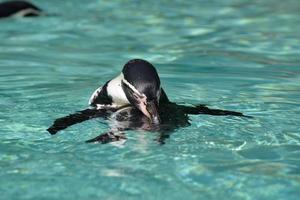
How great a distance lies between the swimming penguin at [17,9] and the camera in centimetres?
1060

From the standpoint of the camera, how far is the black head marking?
16.1ft

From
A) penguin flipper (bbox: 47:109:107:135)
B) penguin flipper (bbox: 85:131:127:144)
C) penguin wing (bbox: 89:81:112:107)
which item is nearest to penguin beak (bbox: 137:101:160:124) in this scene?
penguin flipper (bbox: 85:131:127:144)

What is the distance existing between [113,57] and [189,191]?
4.58m

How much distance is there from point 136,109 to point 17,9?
5893 millimetres

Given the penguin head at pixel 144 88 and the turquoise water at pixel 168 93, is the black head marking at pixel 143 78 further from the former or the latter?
the turquoise water at pixel 168 93

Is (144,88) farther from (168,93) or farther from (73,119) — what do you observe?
(168,93)

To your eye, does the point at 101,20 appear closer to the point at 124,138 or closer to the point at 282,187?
the point at 124,138

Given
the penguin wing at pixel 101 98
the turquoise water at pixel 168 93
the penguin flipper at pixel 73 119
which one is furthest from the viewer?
the penguin wing at pixel 101 98

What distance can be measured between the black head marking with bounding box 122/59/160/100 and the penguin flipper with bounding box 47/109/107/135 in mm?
406

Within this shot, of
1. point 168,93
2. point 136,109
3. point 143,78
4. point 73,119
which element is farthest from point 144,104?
point 168,93

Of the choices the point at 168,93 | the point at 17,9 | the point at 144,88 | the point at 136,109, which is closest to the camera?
the point at 144,88

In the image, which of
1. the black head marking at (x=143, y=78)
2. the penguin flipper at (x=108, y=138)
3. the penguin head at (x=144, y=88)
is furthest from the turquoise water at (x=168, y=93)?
the black head marking at (x=143, y=78)

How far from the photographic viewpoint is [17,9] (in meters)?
10.7

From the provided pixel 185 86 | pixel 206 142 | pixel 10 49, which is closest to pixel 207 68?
pixel 185 86
